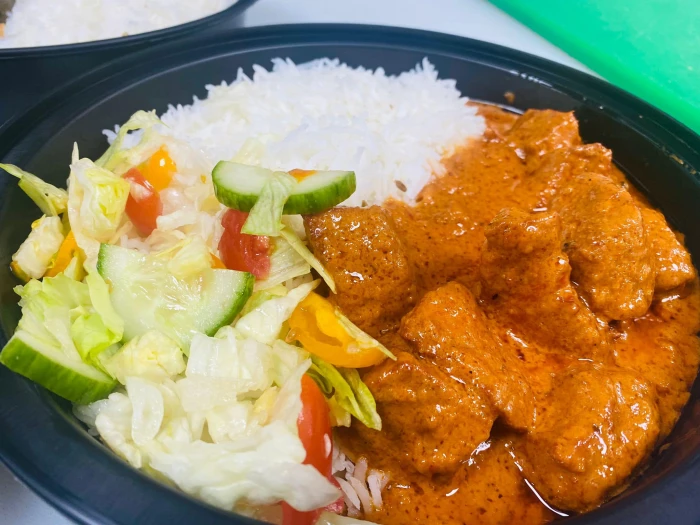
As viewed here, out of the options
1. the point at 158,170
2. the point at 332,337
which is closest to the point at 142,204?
the point at 158,170

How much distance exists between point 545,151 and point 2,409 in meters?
2.15

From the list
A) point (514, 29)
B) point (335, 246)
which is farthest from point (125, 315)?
point (514, 29)

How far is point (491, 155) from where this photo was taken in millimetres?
2486

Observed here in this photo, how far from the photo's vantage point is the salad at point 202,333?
4.19ft

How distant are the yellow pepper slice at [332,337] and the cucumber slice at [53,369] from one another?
54cm

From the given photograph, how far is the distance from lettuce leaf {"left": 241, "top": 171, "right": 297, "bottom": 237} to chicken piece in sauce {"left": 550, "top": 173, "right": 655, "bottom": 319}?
99 centimetres

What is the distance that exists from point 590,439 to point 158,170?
5.52ft

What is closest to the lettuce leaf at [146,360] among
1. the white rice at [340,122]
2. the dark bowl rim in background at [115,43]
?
the white rice at [340,122]

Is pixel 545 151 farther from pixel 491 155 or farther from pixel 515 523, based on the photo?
pixel 515 523

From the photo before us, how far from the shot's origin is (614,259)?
1.77 metres

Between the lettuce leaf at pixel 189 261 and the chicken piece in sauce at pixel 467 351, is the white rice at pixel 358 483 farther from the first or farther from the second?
the lettuce leaf at pixel 189 261

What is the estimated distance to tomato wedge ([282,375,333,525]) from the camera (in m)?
1.28

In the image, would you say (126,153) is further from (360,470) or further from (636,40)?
(636,40)

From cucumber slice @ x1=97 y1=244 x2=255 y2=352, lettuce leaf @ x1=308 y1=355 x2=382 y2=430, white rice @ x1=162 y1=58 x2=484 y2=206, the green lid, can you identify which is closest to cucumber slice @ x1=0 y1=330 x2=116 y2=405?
cucumber slice @ x1=97 y1=244 x2=255 y2=352
